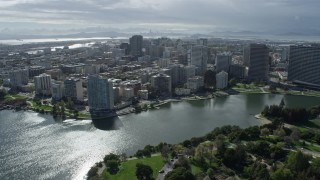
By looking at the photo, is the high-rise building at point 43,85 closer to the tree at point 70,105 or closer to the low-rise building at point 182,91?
the tree at point 70,105

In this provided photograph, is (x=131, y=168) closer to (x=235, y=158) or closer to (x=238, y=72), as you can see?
(x=235, y=158)

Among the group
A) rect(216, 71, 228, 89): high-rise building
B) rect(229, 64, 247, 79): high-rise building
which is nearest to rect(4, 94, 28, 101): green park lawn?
rect(216, 71, 228, 89): high-rise building

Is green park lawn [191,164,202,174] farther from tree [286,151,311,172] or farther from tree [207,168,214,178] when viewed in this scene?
tree [286,151,311,172]

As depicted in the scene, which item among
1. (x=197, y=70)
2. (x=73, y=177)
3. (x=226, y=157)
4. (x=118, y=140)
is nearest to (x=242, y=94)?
(x=197, y=70)

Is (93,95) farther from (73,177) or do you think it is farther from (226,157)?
(226,157)

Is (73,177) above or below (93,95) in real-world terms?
below

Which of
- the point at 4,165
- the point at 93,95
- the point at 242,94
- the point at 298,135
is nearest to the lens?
the point at 4,165

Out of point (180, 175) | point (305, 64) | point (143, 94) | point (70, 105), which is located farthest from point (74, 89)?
point (305, 64)
